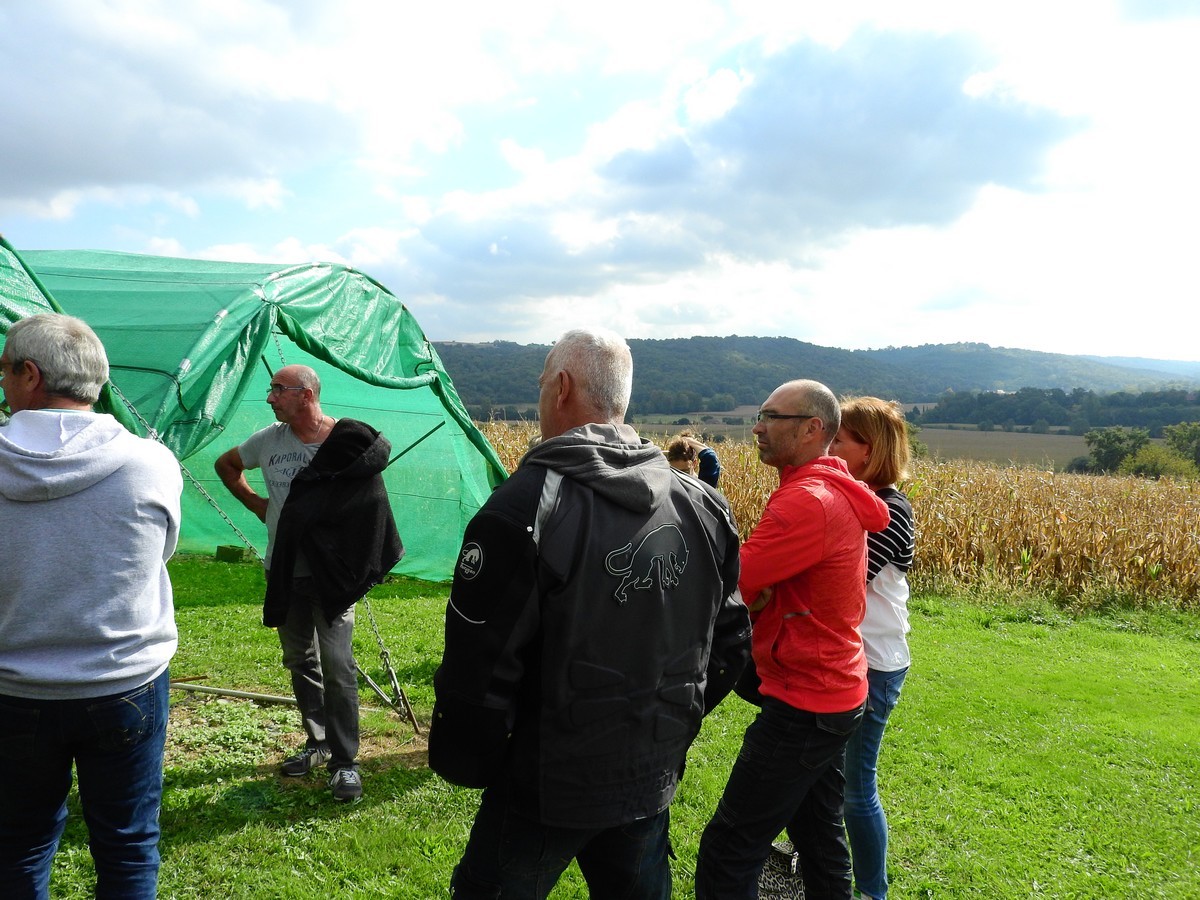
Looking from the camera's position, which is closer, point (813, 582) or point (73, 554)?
point (73, 554)

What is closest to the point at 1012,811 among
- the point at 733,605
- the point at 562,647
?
the point at 733,605

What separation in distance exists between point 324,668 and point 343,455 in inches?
39.9

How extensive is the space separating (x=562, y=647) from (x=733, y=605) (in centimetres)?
63

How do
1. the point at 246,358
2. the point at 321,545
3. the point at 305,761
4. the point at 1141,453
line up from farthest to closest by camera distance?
the point at 1141,453
the point at 246,358
the point at 305,761
the point at 321,545

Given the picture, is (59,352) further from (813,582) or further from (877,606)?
(877,606)

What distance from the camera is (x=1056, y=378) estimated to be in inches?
6363

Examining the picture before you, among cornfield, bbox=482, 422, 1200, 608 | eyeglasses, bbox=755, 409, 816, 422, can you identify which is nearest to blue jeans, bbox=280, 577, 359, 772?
eyeglasses, bbox=755, 409, 816, 422

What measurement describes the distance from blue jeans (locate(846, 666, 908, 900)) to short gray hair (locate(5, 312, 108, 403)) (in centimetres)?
253

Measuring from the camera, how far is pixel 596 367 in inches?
76.0

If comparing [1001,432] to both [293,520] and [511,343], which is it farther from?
[293,520]

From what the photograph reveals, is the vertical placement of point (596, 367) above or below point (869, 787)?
above

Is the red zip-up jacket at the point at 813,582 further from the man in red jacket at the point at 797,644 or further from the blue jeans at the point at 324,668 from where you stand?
the blue jeans at the point at 324,668

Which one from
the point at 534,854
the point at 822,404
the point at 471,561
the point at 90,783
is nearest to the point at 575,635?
the point at 471,561

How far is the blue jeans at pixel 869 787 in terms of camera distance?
283 centimetres
